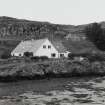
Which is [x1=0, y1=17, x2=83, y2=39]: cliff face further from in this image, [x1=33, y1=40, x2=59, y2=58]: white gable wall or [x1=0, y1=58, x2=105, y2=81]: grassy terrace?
[x1=0, y1=58, x2=105, y2=81]: grassy terrace

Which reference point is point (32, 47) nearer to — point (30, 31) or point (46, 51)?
point (46, 51)

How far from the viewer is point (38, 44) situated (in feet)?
259

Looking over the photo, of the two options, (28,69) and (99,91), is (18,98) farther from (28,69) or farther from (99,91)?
(28,69)

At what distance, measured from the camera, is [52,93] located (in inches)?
1614

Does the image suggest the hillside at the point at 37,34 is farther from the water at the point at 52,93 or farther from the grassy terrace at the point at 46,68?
the water at the point at 52,93

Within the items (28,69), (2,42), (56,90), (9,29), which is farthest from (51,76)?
(9,29)

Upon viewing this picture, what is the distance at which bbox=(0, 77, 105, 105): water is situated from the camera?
3516 centimetres

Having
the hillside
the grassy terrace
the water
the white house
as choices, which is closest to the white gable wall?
the white house

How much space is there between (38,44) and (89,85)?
3255 cm

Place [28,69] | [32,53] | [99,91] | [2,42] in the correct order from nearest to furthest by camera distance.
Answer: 1. [99,91]
2. [28,69]
3. [32,53]
4. [2,42]

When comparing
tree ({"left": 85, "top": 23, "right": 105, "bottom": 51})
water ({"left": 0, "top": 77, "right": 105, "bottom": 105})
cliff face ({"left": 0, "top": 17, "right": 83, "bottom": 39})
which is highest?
cliff face ({"left": 0, "top": 17, "right": 83, "bottom": 39})

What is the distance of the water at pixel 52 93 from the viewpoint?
35.2 meters

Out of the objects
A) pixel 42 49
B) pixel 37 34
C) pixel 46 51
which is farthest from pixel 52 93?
pixel 37 34

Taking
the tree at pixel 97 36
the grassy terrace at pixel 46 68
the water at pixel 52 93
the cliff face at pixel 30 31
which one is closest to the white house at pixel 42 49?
the grassy terrace at pixel 46 68
